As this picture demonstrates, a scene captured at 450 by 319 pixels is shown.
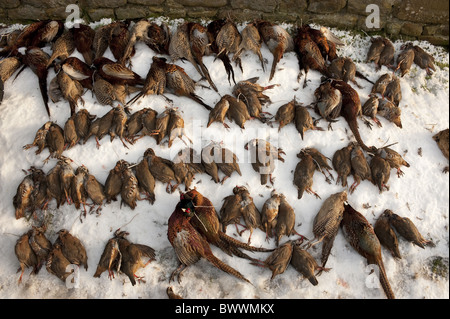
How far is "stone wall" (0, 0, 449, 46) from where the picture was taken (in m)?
4.59

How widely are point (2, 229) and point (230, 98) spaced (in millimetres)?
2928

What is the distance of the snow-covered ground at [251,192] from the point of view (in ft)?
10.7

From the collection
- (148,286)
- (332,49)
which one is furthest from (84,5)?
(148,286)

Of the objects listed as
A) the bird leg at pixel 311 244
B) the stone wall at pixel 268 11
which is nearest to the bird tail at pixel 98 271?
the bird leg at pixel 311 244

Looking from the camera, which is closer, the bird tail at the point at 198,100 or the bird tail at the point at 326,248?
the bird tail at the point at 326,248

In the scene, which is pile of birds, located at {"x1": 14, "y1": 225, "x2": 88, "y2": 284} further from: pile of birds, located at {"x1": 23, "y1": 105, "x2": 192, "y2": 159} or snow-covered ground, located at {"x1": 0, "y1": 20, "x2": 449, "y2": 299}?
pile of birds, located at {"x1": 23, "y1": 105, "x2": 192, "y2": 159}

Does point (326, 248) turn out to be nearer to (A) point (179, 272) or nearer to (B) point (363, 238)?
(B) point (363, 238)

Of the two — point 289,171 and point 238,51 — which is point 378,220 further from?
point 238,51

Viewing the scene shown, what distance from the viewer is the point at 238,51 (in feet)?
14.1

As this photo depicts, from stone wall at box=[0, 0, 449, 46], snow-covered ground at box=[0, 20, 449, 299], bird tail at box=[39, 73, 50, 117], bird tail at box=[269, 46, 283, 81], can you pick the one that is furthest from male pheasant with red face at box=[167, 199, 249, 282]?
stone wall at box=[0, 0, 449, 46]

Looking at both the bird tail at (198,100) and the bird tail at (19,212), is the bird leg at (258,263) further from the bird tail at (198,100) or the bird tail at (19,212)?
the bird tail at (19,212)

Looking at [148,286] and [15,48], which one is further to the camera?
[15,48]

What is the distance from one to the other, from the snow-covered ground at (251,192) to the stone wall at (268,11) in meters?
0.66

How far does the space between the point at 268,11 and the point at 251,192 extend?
273 cm
